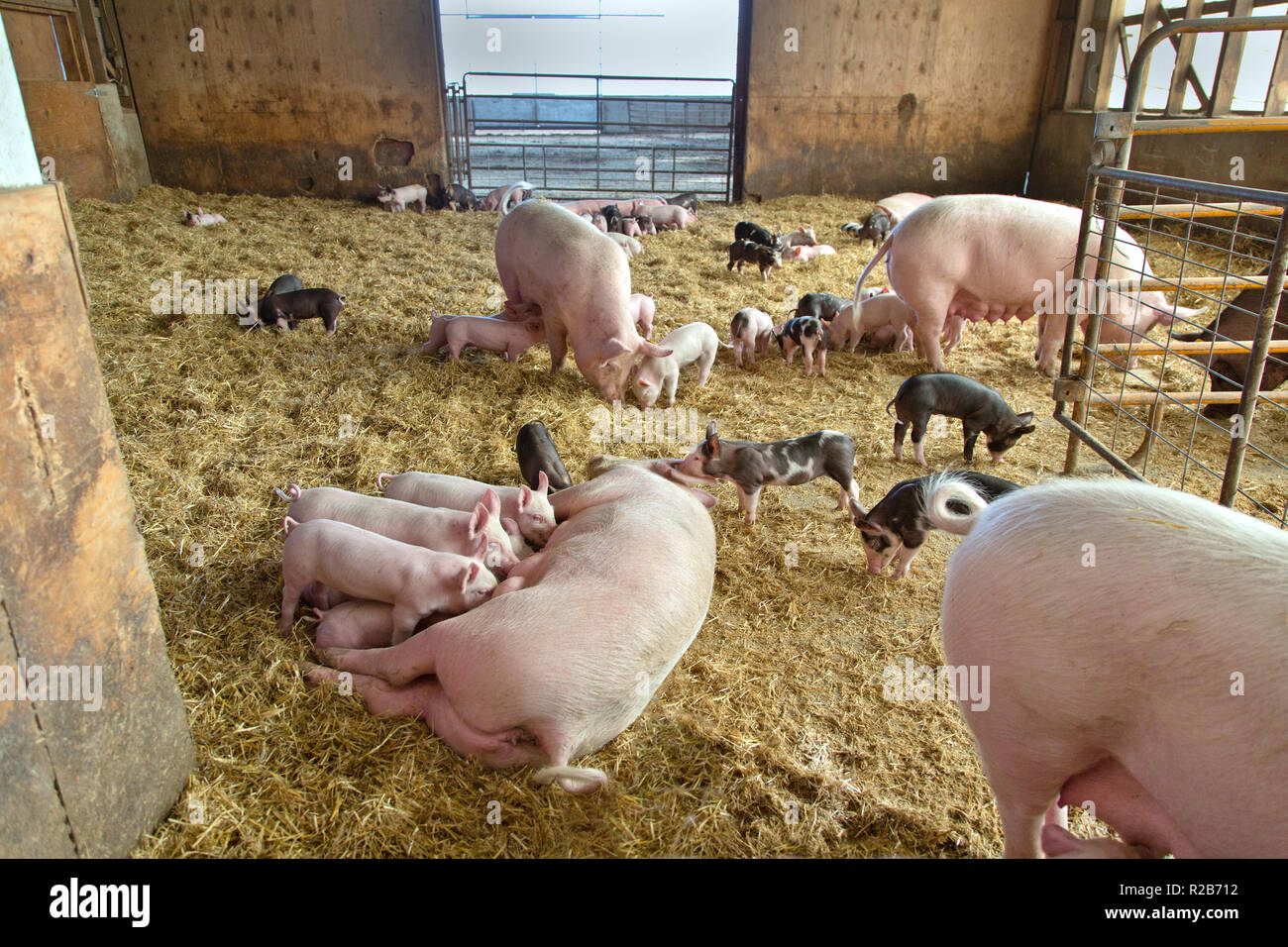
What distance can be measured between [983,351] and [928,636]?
4124 millimetres

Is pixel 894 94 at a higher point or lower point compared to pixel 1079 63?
lower

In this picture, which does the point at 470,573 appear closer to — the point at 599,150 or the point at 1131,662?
the point at 1131,662

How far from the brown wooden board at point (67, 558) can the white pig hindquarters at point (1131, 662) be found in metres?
1.98

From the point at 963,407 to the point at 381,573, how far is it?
316 centimetres

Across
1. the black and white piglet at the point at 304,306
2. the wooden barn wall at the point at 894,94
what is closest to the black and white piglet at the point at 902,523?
the black and white piglet at the point at 304,306

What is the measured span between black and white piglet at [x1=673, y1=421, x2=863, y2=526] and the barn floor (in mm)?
257

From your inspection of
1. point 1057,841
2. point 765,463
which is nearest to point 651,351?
point 765,463

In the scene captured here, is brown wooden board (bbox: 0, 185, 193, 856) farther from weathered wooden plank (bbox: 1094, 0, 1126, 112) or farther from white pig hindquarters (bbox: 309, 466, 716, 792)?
weathered wooden plank (bbox: 1094, 0, 1126, 112)

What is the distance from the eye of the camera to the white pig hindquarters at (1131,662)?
142 cm

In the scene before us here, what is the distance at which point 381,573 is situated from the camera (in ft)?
9.28

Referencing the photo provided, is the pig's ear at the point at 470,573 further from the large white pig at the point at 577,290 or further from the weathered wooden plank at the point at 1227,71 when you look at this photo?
the weathered wooden plank at the point at 1227,71

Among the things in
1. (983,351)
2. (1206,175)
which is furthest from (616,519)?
(1206,175)

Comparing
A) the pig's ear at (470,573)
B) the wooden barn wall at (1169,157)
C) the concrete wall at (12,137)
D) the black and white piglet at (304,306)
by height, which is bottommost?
the pig's ear at (470,573)

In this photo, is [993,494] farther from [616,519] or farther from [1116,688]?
[1116,688]
